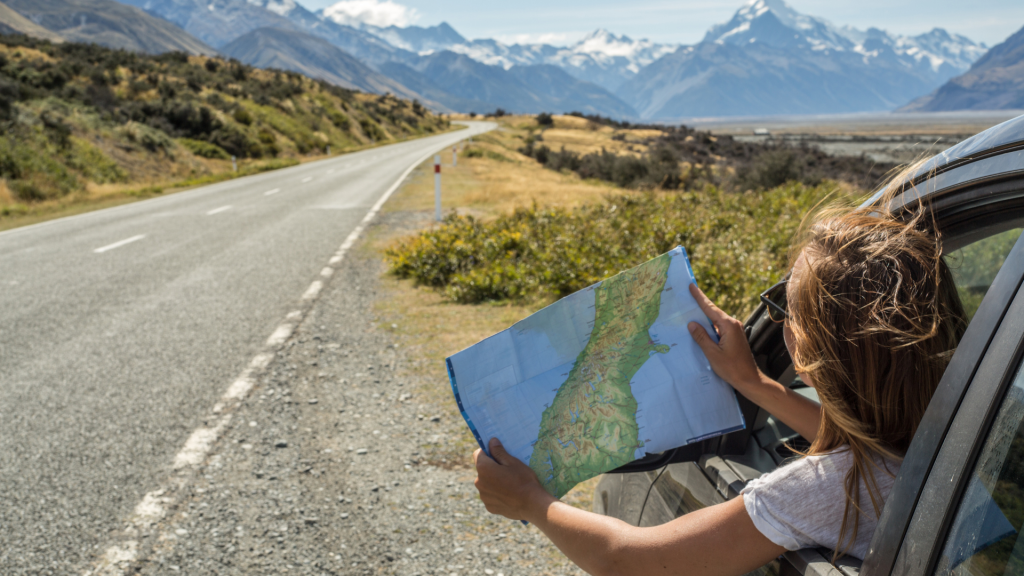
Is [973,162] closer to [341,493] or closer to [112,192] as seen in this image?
[341,493]

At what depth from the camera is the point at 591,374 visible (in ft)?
4.77

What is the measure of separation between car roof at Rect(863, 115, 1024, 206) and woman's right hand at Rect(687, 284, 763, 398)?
0.45 m

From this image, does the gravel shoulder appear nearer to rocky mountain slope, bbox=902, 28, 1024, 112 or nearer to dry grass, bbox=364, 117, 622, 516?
dry grass, bbox=364, 117, 622, 516

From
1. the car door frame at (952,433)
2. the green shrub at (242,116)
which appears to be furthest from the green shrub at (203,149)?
the car door frame at (952,433)

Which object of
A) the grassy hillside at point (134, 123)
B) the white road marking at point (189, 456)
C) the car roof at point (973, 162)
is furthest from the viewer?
the grassy hillside at point (134, 123)

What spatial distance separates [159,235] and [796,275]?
11.8m

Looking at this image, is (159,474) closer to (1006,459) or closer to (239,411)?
(239,411)

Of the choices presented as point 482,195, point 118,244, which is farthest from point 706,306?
point 482,195

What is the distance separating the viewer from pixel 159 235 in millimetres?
10977

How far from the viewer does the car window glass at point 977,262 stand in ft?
4.26

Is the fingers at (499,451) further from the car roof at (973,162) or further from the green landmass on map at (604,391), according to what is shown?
the car roof at (973,162)

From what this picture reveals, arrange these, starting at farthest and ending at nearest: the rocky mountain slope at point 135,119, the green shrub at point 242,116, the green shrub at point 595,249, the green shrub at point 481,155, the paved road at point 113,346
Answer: the green shrub at point 242,116, the green shrub at point 481,155, the rocky mountain slope at point 135,119, the green shrub at point 595,249, the paved road at point 113,346

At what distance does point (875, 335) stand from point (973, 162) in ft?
1.13

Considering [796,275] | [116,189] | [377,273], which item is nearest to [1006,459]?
[796,275]
